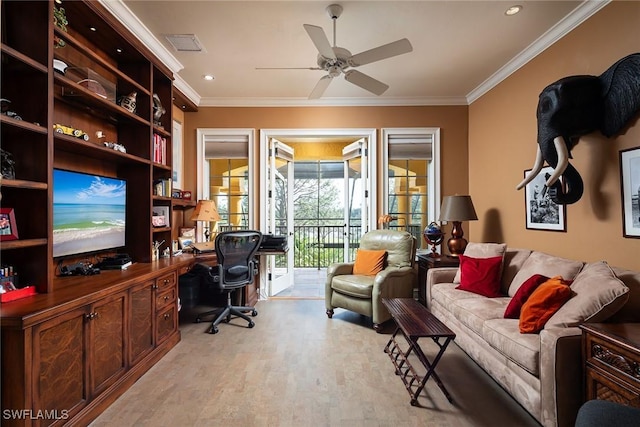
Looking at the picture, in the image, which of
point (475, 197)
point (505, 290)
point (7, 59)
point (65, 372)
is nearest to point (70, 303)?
point (65, 372)

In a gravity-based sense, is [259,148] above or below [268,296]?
above

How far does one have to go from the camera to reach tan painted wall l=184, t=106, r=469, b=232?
4.49m

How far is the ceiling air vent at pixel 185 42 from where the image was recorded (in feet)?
9.39

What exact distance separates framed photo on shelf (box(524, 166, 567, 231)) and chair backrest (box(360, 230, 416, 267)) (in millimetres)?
→ 1241

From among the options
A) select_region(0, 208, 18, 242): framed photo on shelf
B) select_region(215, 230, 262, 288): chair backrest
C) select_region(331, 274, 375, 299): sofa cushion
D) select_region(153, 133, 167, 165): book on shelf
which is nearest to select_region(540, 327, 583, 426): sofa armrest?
select_region(331, 274, 375, 299): sofa cushion

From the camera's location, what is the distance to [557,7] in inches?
97.3

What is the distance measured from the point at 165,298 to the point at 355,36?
2941 mm

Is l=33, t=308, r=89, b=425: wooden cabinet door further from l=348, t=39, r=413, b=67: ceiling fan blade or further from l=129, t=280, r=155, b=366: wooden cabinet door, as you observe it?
l=348, t=39, r=413, b=67: ceiling fan blade

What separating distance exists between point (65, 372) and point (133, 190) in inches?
66.8

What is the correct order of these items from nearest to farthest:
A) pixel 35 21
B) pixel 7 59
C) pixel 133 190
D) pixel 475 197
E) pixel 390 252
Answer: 1. pixel 7 59
2. pixel 35 21
3. pixel 133 190
4. pixel 390 252
5. pixel 475 197

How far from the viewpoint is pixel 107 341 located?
6.73 feet

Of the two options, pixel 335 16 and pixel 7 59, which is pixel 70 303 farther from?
pixel 335 16

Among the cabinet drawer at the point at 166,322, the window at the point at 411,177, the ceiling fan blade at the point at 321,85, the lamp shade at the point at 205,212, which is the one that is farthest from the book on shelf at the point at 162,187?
the window at the point at 411,177

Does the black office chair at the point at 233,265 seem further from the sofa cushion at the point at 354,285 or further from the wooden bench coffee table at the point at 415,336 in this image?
the wooden bench coffee table at the point at 415,336
